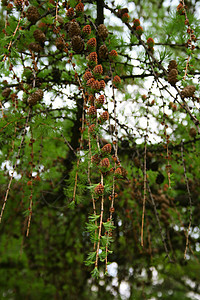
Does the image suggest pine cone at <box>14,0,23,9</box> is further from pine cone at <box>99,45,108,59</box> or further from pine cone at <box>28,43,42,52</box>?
pine cone at <box>99,45,108,59</box>

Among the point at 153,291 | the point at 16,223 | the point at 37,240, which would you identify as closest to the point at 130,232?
the point at 153,291

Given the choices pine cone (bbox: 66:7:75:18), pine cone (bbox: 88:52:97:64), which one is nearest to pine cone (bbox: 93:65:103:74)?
pine cone (bbox: 88:52:97:64)

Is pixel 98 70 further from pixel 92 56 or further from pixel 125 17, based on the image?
pixel 125 17

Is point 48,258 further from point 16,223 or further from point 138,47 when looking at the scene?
point 138,47

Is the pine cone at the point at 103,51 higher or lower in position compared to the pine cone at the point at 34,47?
lower

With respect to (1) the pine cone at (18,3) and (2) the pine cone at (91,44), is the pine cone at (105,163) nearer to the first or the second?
(2) the pine cone at (91,44)

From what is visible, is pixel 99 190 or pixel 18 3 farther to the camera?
pixel 18 3

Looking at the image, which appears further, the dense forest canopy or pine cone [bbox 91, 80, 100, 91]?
the dense forest canopy

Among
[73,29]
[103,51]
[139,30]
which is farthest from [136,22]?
[73,29]

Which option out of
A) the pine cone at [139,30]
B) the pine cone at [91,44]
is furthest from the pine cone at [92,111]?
the pine cone at [139,30]

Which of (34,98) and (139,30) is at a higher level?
(139,30)

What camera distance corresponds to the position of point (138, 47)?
119 centimetres

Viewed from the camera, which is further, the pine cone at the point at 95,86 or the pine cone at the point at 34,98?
the pine cone at the point at 34,98

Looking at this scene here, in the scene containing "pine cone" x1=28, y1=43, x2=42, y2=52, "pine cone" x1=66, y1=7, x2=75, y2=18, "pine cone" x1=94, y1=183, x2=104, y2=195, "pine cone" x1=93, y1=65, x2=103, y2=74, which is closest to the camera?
"pine cone" x1=94, y1=183, x2=104, y2=195
